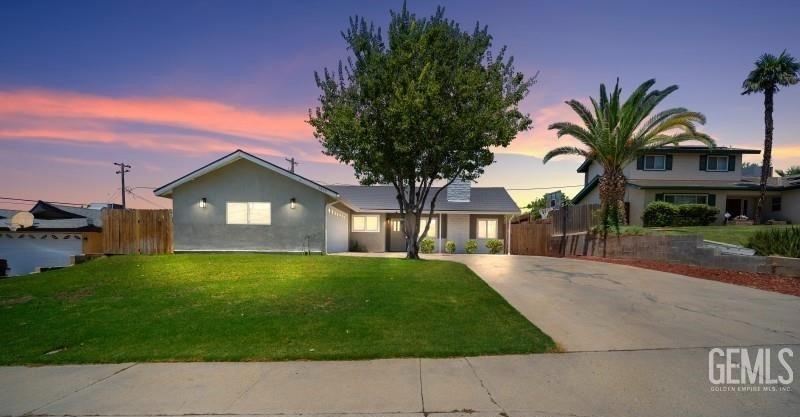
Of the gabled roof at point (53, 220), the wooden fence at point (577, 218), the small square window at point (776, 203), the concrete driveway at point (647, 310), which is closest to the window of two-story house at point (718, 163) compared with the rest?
the small square window at point (776, 203)

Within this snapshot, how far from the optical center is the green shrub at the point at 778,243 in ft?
38.4

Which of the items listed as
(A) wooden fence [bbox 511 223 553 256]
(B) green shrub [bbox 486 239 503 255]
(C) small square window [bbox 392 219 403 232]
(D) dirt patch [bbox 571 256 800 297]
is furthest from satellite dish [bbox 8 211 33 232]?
(D) dirt patch [bbox 571 256 800 297]

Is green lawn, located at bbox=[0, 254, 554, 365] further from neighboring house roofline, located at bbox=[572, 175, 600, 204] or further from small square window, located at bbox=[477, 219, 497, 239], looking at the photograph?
neighboring house roofline, located at bbox=[572, 175, 600, 204]

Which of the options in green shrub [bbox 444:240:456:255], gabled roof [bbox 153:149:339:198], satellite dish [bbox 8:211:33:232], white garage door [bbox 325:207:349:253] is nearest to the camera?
gabled roof [bbox 153:149:339:198]

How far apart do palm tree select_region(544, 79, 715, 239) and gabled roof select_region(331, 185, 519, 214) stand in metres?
6.37

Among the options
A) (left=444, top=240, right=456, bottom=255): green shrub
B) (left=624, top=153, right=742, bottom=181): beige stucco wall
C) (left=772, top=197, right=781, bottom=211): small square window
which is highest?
(left=624, top=153, right=742, bottom=181): beige stucco wall

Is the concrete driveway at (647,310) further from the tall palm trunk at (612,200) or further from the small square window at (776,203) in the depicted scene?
the small square window at (776,203)

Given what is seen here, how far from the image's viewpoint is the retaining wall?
1135 cm

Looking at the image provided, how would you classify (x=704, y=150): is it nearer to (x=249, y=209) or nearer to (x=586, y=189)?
(x=586, y=189)

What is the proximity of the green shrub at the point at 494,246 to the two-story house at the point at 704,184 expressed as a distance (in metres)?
8.18

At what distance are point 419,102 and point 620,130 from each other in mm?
12779

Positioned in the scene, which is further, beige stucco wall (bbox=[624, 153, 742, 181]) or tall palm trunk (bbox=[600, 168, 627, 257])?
beige stucco wall (bbox=[624, 153, 742, 181])

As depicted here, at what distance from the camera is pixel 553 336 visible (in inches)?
247

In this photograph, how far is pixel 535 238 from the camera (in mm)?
24656
